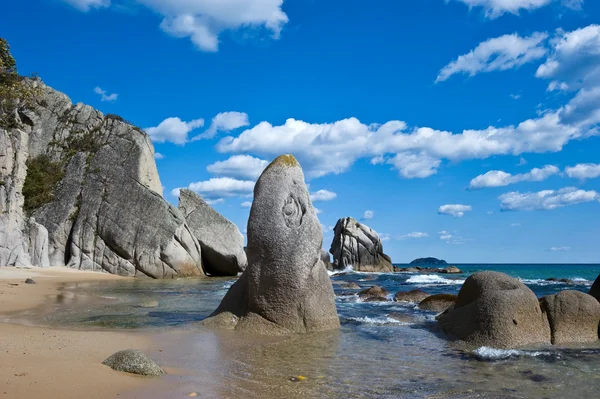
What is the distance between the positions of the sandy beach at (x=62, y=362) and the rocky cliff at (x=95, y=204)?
848 inches

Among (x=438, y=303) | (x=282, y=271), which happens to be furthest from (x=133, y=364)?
(x=438, y=303)

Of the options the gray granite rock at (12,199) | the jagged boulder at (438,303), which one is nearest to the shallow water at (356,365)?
the jagged boulder at (438,303)

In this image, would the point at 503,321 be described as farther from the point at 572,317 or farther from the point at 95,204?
the point at 95,204

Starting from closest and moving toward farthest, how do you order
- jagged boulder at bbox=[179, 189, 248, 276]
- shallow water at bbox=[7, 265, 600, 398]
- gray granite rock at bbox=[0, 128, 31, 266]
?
shallow water at bbox=[7, 265, 600, 398]
gray granite rock at bbox=[0, 128, 31, 266]
jagged boulder at bbox=[179, 189, 248, 276]

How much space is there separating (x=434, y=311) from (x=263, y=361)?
25.8 feet

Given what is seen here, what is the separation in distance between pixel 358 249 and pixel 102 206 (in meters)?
30.1

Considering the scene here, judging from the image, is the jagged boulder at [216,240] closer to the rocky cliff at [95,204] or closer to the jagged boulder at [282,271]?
the rocky cliff at [95,204]

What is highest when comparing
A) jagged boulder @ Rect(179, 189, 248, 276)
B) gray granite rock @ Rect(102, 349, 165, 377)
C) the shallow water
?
jagged boulder @ Rect(179, 189, 248, 276)

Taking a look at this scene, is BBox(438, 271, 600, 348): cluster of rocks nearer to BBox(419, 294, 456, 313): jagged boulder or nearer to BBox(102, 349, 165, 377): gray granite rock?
BBox(419, 294, 456, 313): jagged boulder

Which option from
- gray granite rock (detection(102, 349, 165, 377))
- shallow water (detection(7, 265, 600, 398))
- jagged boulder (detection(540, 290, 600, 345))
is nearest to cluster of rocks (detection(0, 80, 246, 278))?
shallow water (detection(7, 265, 600, 398))

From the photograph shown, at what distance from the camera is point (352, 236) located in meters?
56.3

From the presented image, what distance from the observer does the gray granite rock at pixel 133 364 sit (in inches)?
230

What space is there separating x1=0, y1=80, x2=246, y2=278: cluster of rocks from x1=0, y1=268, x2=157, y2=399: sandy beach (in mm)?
21559

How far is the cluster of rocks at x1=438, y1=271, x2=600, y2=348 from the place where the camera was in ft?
28.1
